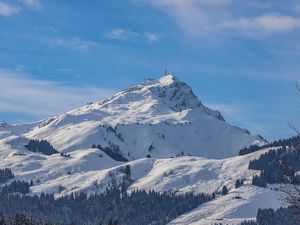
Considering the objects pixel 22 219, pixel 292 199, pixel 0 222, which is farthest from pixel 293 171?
pixel 22 219

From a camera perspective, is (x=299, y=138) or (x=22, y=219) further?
(x=22, y=219)

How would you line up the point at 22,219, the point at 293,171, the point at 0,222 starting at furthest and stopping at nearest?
the point at 22,219, the point at 0,222, the point at 293,171

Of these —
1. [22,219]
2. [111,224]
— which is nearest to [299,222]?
[111,224]

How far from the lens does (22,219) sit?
132m

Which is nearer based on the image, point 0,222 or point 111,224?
point 111,224

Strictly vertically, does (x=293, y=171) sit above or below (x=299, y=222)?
above

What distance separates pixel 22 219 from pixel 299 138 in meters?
111

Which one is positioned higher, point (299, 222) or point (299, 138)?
point (299, 138)

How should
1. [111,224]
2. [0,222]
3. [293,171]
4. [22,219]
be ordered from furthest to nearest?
[22,219]
[0,222]
[111,224]
[293,171]

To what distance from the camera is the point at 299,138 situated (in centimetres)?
2662

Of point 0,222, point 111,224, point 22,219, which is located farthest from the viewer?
point 22,219

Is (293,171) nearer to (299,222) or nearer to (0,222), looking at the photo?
(299,222)

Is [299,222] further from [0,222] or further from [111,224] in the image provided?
[0,222]

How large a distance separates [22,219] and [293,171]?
111701 mm
